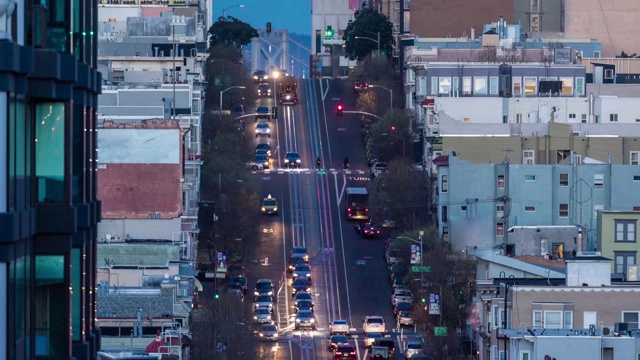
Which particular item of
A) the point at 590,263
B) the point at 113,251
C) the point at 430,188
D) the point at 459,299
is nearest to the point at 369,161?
the point at 430,188

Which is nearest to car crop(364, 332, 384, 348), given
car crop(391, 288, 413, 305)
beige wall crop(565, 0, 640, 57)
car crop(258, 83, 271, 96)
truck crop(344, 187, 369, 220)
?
car crop(391, 288, 413, 305)

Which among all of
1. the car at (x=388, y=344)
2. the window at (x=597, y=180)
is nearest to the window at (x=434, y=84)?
the window at (x=597, y=180)

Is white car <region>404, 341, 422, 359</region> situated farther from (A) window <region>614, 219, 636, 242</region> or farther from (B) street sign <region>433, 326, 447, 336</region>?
(A) window <region>614, 219, 636, 242</region>

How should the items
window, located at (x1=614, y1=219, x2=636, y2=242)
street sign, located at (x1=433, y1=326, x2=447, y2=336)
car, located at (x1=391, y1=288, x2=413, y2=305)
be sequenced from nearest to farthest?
street sign, located at (x1=433, y1=326, x2=447, y2=336), car, located at (x1=391, y1=288, x2=413, y2=305), window, located at (x1=614, y1=219, x2=636, y2=242)

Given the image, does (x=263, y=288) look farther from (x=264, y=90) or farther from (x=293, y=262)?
(x=264, y=90)

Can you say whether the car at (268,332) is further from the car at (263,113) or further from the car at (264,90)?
the car at (264,90)
